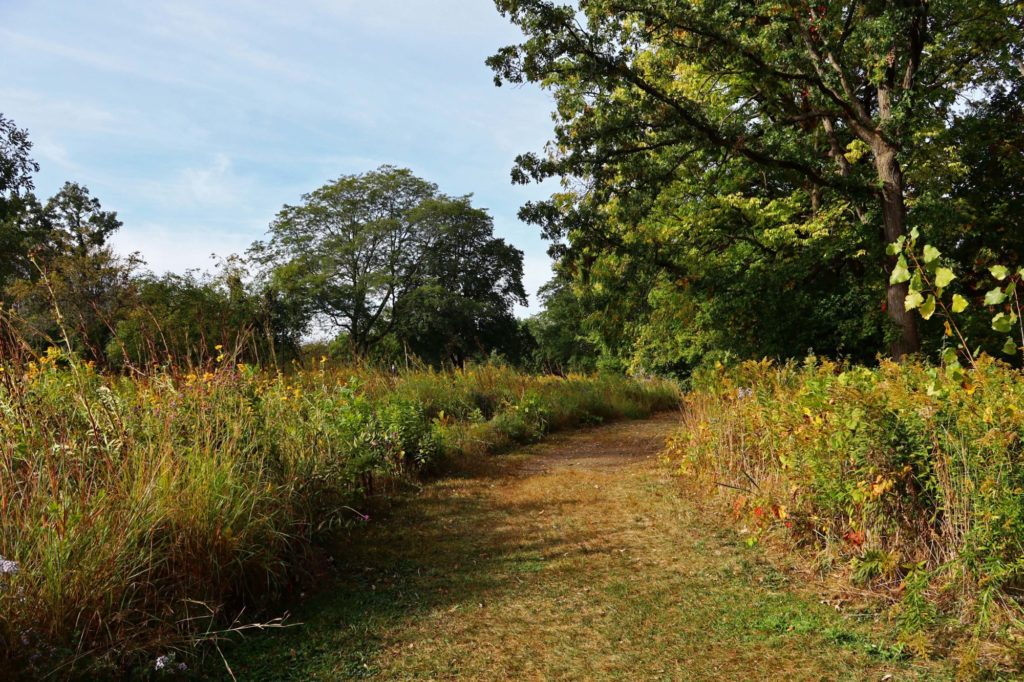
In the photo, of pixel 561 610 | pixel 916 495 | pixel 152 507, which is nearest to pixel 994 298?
pixel 916 495

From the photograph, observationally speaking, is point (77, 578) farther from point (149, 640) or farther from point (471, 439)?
point (471, 439)

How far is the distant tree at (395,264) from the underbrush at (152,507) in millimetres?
27952

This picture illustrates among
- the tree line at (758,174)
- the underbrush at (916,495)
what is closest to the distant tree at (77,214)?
the tree line at (758,174)

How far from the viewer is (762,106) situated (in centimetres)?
1093

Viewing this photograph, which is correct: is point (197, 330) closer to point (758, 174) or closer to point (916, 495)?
point (916, 495)

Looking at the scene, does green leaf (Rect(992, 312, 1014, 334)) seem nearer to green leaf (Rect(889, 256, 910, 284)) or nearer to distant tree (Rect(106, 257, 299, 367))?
green leaf (Rect(889, 256, 910, 284))

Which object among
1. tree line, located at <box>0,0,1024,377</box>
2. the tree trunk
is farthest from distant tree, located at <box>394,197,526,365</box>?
the tree trunk

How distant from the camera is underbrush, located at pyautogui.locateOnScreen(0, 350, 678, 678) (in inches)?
99.3

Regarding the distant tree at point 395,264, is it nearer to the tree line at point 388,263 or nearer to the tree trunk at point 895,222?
the tree line at point 388,263

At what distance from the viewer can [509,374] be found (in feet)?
39.2

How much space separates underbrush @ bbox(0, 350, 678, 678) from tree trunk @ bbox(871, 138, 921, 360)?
846 cm

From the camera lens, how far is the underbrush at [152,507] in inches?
99.3

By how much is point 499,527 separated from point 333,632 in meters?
1.93

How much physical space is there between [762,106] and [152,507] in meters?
10.8
